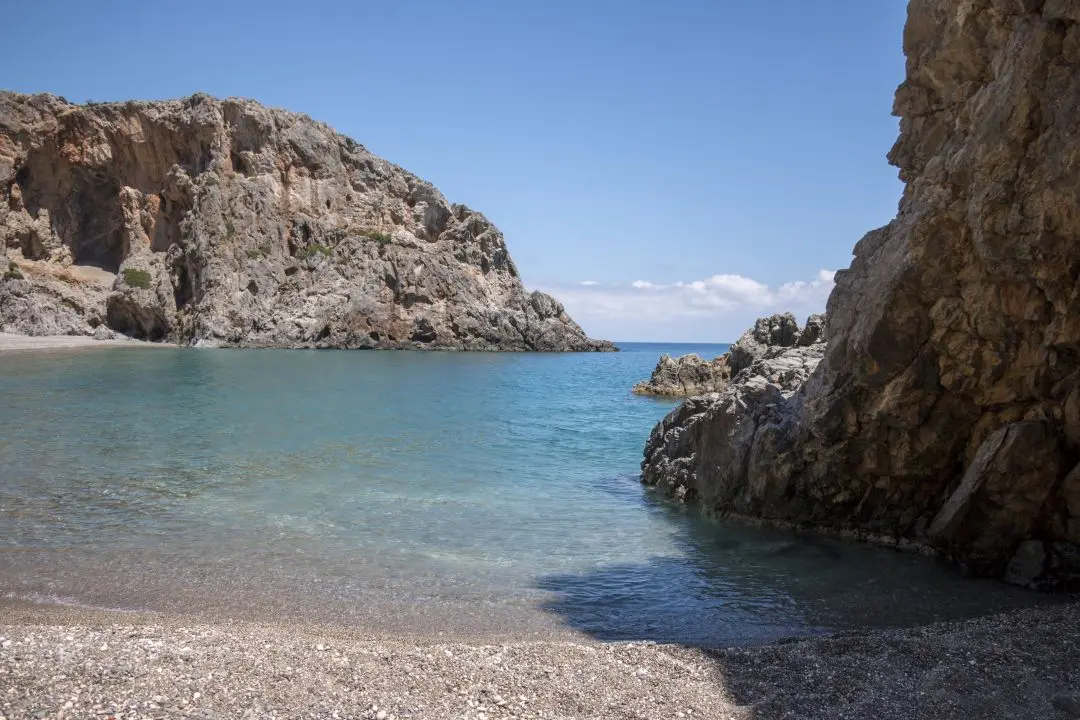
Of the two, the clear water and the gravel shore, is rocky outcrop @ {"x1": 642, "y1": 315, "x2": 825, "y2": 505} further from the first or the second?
the gravel shore

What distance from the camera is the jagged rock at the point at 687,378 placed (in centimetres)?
4603

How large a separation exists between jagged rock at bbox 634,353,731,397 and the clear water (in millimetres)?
20106

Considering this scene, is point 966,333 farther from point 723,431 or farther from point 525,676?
point 525,676

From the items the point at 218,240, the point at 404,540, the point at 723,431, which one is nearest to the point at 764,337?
the point at 723,431

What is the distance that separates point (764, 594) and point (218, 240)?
95.0 metres

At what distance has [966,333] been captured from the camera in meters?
11.0

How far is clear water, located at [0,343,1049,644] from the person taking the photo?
9633 millimetres

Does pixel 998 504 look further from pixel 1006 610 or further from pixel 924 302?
pixel 924 302

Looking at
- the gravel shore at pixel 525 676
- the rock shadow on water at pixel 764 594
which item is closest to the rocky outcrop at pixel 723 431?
the rock shadow on water at pixel 764 594

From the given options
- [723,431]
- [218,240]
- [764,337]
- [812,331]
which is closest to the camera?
[723,431]

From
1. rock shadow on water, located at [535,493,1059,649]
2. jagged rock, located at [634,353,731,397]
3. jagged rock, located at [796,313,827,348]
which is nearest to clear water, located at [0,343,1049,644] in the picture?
rock shadow on water, located at [535,493,1059,649]

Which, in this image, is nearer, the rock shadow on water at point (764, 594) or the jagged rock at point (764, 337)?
the rock shadow on water at point (764, 594)

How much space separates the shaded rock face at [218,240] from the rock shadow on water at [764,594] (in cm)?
8439

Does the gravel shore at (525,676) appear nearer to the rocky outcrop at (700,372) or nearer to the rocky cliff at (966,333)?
the rocky cliff at (966,333)
